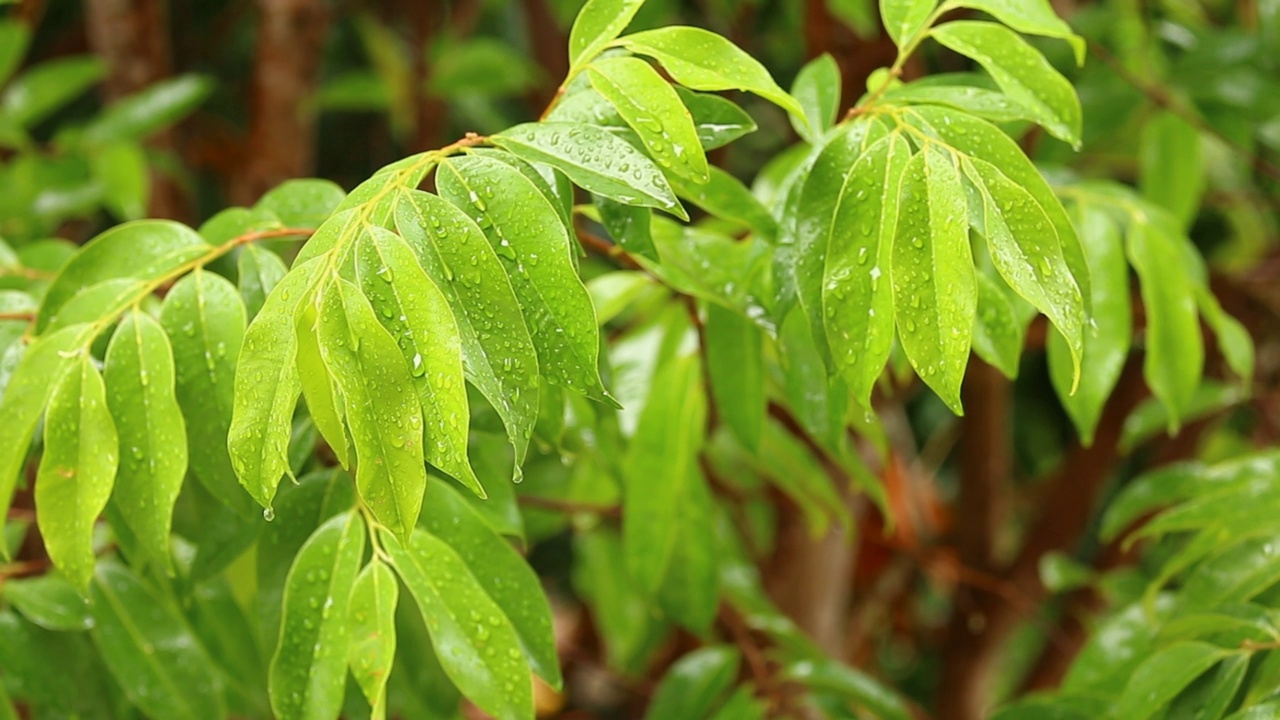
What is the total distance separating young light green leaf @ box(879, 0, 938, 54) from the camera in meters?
0.46

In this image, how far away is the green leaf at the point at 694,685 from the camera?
723 mm

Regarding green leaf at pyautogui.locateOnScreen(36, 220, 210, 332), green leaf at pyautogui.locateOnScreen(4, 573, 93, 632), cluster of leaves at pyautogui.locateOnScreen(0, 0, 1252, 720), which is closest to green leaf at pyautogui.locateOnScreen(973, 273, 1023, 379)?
cluster of leaves at pyautogui.locateOnScreen(0, 0, 1252, 720)

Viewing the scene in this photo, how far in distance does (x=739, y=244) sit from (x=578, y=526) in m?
0.40

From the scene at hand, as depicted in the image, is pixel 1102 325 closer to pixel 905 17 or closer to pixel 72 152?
pixel 905 17

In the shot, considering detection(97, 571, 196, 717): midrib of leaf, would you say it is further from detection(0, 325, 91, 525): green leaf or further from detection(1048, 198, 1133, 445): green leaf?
detection(1048, 198, 1133, 445): green leaf

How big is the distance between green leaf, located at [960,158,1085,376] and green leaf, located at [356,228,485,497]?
173 millimetres

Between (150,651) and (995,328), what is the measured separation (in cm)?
42

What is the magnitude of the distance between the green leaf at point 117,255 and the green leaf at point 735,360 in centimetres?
23

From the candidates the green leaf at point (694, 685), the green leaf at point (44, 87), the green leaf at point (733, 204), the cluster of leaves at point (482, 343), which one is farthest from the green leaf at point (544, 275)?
the green leaf at point (44, 87)

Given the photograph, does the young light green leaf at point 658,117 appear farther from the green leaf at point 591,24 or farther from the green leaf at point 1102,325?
the green leaf at point 1102,325

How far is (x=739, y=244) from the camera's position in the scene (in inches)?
21.1

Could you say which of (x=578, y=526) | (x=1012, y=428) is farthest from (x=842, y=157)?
(x=1012, y=428)

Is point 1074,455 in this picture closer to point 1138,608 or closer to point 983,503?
point 983,503

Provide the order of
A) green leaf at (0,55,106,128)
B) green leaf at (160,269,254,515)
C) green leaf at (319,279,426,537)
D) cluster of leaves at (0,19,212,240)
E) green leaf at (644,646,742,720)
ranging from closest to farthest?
green leaf at (319,279,426,537)
green leaf at (160,269,254,515)
green leaf at (644,646,742,720)
cluster of leaves at (0,19,212,240)
green leaf at (0,55,106,128)
